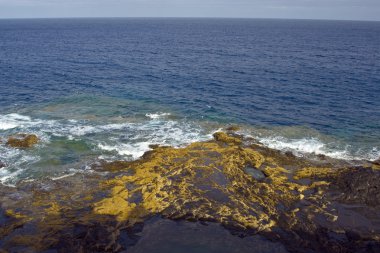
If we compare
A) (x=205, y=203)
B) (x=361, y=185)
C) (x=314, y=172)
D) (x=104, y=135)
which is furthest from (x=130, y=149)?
(x=361, y=185)

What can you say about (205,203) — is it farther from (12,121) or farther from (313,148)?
(12,121)

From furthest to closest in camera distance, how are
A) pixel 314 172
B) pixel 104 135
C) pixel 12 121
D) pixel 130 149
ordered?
1. pixel 12 121
2. pixel 104 135
3. pixel 130 149
4. pixel 314 172

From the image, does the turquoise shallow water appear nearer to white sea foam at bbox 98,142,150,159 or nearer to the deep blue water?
white sea foam at bbox 98,142,150,159

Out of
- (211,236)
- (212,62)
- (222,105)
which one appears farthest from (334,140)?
(212,62)

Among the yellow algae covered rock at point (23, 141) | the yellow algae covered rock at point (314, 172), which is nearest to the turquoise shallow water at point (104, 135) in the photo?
the yellow algae covered rock at point (23, 141)

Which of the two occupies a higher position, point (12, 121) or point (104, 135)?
point (12, 121)

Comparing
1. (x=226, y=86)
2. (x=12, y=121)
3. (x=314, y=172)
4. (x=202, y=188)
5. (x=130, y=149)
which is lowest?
(x=202, y=188)
